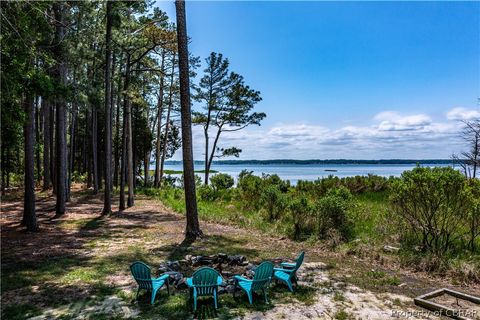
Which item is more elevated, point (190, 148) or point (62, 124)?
point (62, 124)

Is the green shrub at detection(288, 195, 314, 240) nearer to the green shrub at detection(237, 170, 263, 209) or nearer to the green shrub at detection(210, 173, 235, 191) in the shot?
the green shrub at detection(237, 170, 263, 209)

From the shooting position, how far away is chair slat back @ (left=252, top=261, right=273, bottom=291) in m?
5.36

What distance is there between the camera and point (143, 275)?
212 inches

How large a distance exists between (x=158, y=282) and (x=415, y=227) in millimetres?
6622

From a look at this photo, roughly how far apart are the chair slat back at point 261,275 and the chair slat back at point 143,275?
1737 mm

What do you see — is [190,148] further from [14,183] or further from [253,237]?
[14,183]

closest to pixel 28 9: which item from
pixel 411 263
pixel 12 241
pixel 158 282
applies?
pixel 12 241

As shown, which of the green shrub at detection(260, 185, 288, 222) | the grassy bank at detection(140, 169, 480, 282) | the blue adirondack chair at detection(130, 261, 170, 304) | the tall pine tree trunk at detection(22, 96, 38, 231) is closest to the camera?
the blue adirondack chair at detection(130, 261, 170, 304)

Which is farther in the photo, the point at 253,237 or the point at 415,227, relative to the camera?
the point at 253,237

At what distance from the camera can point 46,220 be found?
41.1 ft

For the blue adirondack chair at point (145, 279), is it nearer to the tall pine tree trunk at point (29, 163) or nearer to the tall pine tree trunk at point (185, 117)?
the tall pine tree trunk at point (185, 117)

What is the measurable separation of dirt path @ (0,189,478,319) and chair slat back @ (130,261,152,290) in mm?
334

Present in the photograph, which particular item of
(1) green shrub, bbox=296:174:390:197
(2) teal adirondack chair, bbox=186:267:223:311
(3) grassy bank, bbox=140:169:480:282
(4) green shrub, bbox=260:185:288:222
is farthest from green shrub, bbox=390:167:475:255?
(1) green shrub, bbox=296:174:390:197

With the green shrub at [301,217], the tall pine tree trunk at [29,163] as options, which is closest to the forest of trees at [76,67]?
the tall pine tree trunk at [29,163]
